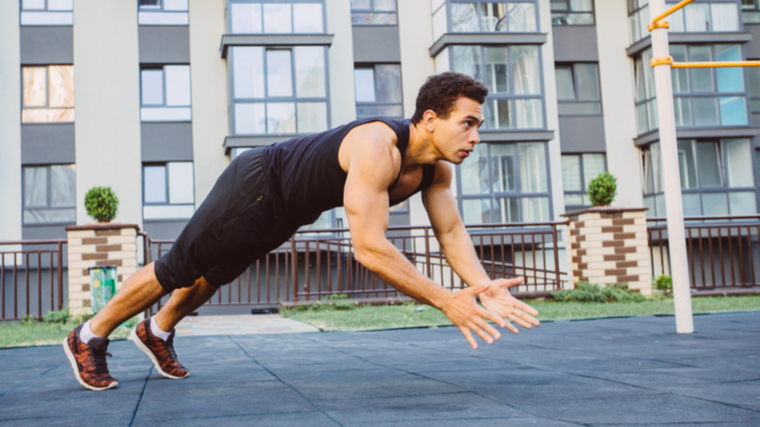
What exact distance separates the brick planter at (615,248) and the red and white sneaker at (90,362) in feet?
25.0

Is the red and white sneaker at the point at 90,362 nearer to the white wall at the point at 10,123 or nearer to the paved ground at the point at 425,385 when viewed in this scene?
the paved ground at the point at 425,385

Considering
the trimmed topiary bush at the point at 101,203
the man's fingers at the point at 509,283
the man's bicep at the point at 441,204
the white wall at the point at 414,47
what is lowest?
the man's fingers at the point at 509,283

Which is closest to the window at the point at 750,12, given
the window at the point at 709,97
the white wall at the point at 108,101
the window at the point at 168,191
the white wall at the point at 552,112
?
the window at the point at 709,97

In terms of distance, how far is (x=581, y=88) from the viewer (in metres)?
19.5

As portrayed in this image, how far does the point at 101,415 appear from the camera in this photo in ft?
7.70

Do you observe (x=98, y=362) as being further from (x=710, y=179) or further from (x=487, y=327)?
(x=710, y=179)

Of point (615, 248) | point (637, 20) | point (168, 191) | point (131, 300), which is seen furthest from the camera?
point (637, 20)

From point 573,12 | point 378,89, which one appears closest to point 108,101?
point 378,89

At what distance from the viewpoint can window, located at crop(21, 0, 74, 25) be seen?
675 inches

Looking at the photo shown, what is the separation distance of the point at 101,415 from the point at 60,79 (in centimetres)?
1727

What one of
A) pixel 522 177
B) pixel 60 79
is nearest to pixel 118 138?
pixel 60 79

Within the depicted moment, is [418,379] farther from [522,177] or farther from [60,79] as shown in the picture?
[60,79]

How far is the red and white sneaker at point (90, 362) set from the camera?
2.99 meters

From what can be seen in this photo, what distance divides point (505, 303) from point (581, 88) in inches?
724
